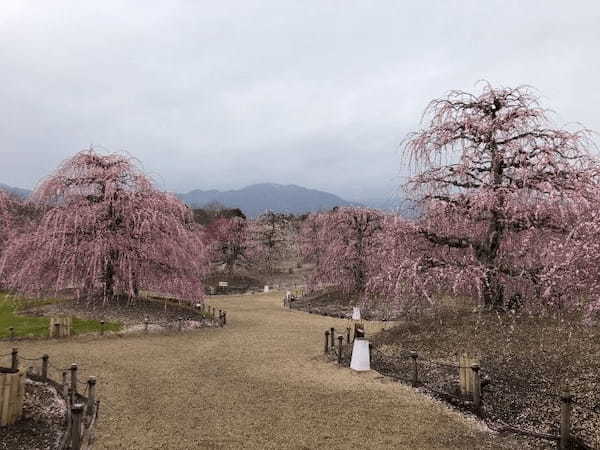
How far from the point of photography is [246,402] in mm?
10562

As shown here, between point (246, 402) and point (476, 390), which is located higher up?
point (476, 390)

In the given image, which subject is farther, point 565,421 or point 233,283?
point 233,283

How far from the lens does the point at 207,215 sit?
7888 cm

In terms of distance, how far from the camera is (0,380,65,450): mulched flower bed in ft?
25.7

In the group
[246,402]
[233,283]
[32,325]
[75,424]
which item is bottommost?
[246,402]

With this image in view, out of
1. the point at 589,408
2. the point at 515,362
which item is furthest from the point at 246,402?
the point at 515,362

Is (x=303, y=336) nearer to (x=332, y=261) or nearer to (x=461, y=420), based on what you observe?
(x=461, y=420)

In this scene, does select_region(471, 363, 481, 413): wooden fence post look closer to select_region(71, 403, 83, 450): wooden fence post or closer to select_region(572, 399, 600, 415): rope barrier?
select_region(572, 399, 600, 415): rope barrier

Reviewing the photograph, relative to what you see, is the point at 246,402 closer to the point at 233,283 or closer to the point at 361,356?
the point at 361,356

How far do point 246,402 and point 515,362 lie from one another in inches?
278

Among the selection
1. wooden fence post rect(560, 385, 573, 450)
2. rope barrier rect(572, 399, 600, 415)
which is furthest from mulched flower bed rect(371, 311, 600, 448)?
wooden fence post rect(560, 385, 573, 450)

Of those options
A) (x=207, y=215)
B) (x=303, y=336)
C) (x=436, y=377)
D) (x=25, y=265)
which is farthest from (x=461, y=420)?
(x=207, y=215)

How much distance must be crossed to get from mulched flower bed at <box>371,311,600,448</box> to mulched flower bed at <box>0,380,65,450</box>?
8.07 m

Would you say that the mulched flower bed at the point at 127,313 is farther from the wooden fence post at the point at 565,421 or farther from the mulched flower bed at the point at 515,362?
the wooden fence post at the point at 565,421
